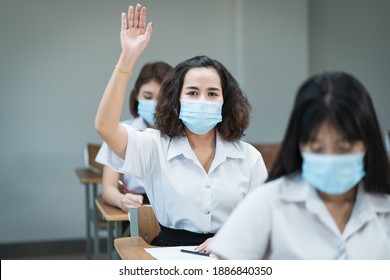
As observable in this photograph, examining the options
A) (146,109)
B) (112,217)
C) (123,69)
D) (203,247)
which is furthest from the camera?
(146,109)

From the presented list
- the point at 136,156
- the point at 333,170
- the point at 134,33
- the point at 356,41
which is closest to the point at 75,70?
the point at 356,41

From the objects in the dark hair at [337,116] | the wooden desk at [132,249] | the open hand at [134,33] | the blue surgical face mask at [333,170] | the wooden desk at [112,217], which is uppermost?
the open hand at [134,33]

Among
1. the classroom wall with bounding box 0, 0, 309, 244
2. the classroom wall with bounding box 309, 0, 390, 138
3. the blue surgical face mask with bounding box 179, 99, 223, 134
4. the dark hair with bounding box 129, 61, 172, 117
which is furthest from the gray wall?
the blue surgical face mask with bounding box 179, 99, 223, 134

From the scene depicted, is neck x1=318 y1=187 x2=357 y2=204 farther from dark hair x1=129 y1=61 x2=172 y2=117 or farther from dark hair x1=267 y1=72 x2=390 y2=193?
dark hair x1=129 y1=61 x2=172 y2=117

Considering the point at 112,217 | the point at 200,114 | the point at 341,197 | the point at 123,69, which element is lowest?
the point at 112,217

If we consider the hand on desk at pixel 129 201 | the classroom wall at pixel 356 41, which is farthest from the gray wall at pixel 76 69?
the hand on desk at pixel 129 201

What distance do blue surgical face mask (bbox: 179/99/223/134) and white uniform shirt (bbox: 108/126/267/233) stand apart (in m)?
0.08

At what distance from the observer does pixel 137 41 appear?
1.87 metres

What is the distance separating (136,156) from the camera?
209 cm

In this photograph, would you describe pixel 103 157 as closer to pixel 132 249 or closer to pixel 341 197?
pixel 132 249

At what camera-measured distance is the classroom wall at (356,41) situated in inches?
223

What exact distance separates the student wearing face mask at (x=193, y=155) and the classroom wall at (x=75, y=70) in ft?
9.53

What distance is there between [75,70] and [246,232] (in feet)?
13.1

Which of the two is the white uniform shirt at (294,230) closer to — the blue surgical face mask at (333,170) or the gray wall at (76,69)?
the blue surgical face mask at (333,170)
